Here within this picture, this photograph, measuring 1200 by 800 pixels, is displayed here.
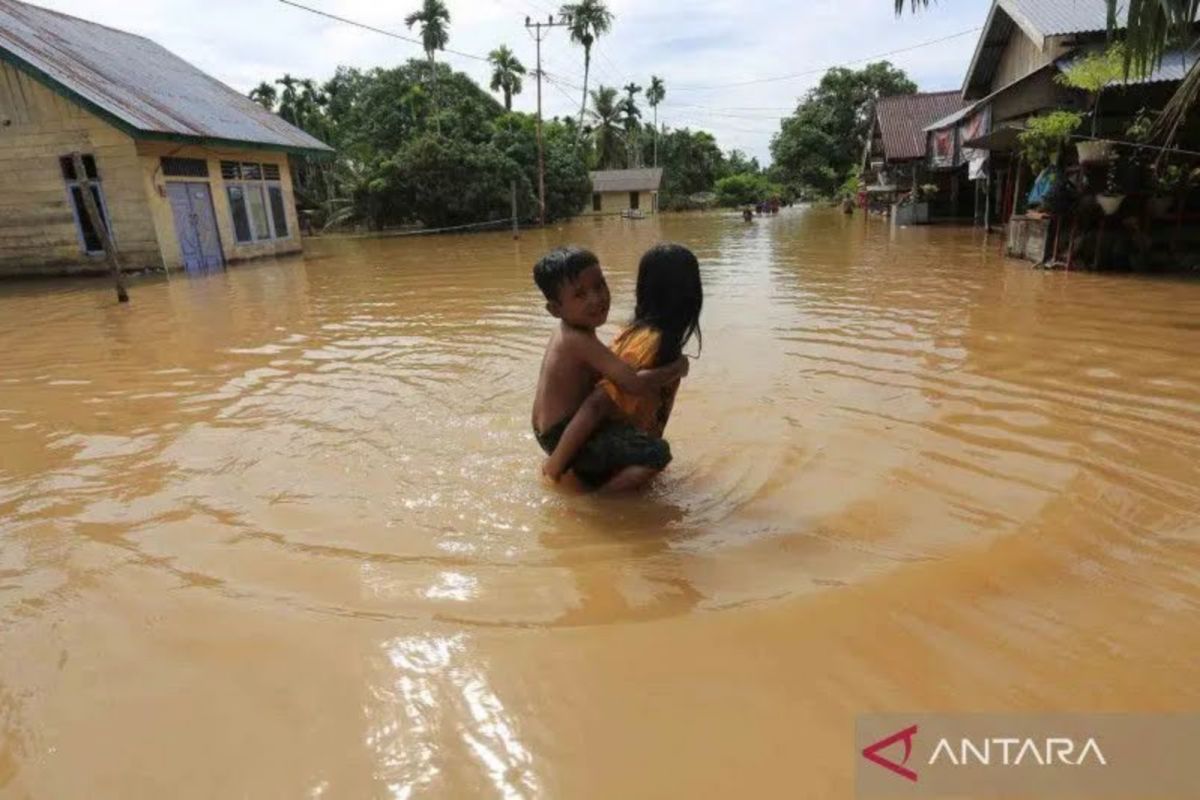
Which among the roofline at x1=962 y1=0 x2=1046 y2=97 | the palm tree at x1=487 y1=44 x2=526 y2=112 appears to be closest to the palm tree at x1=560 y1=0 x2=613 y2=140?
the palm tree at x1=487 y1=44 x2=526 y2=112

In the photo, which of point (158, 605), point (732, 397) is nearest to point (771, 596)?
point (158, 605)

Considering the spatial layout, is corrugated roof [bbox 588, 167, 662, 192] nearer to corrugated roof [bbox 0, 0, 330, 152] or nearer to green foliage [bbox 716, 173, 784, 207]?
green foliage [bbox 716, 173, 784, 207]

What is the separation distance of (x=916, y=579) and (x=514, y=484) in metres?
1.88

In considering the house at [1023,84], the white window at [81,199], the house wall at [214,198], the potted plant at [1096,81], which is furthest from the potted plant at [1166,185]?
the white window at [81,199]

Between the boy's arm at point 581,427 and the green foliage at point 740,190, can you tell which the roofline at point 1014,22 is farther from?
the green foliage at point 740,190

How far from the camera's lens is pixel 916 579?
104 inches

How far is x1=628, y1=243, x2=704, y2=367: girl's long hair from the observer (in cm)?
311

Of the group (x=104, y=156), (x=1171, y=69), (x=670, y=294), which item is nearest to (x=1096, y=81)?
(x=1171, y=69)

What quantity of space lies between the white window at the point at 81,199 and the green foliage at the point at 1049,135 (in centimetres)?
1637

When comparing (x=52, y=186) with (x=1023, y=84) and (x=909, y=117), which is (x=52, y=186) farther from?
(x=909, y=117)

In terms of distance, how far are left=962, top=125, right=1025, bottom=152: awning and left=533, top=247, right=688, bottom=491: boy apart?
484 inches

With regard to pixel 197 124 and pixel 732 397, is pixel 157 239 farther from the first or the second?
pixel 732 397

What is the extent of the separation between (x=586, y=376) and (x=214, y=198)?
17488 mm

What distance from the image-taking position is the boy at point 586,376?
312 cm
